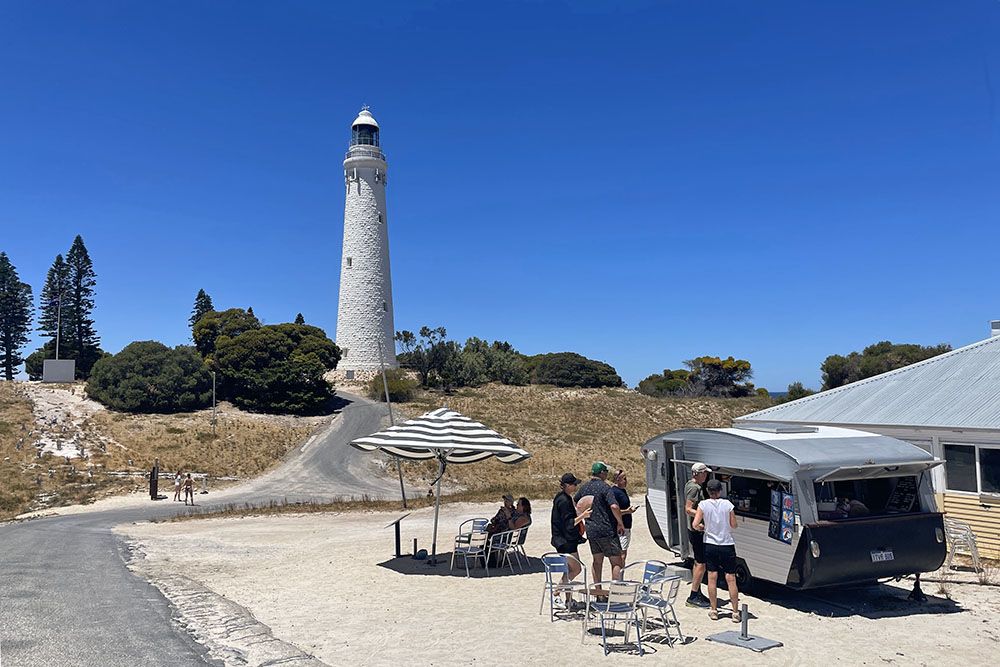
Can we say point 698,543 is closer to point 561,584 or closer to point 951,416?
point 561,584

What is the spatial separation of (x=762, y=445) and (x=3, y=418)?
141ft

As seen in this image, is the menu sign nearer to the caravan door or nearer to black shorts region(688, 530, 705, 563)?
black shorts region(688, 530, 705, 563)

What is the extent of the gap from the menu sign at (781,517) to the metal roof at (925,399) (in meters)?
5.38

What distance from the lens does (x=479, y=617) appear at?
28.2 ft

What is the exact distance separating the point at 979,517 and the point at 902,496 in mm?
4042

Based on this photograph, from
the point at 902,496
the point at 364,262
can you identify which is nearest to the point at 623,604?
the point at 902,496

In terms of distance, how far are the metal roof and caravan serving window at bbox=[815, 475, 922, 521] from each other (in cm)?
346

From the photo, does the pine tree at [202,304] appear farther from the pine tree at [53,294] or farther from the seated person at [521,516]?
the seated person at [521,516]

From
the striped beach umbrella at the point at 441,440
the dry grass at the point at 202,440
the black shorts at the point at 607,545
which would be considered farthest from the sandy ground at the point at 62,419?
the black shorts at the point at 607,545

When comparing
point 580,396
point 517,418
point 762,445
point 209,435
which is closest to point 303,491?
point 209,435

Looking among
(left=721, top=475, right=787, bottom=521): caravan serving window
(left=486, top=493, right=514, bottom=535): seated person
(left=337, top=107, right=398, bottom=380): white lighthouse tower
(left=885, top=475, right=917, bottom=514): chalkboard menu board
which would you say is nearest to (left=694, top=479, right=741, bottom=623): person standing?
(left=721, top=475, right=787, bottom=521): caravan serving window

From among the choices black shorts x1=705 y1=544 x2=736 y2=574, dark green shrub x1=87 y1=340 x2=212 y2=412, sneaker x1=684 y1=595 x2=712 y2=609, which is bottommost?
sneaker x1=684 y1=595 x2=712 y2=609

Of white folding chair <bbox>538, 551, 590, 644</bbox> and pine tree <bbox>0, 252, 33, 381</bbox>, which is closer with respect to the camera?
white folding chair <bbox>538, 551, 590, 644</bbox>

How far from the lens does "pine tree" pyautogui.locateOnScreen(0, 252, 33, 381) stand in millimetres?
69312
